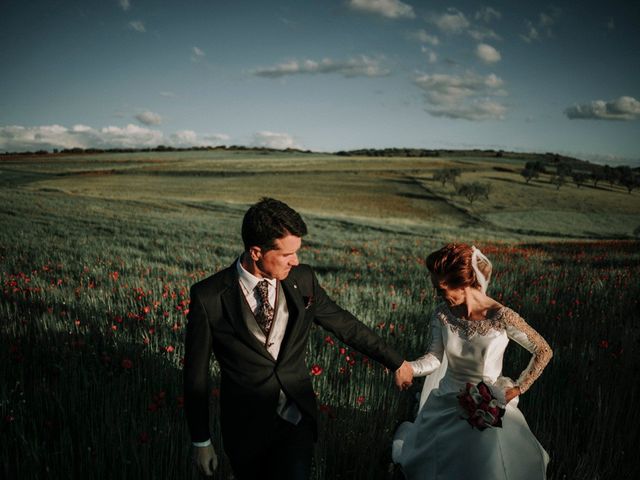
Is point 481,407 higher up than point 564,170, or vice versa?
point 564,170

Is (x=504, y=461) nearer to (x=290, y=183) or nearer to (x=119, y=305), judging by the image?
(x=119, y=305)

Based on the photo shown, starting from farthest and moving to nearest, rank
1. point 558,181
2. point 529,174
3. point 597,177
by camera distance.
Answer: point 597,177, point 529,174, point 558,181

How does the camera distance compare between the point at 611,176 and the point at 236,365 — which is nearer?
the point at 236,365

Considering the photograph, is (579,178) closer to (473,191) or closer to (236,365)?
(473,191)

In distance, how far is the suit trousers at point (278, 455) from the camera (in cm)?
226

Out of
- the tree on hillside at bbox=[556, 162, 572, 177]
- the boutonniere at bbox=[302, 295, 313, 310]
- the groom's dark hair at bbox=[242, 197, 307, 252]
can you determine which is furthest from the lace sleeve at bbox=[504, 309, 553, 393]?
the tree on hillside at bbox=[556, 162, 572, 177]

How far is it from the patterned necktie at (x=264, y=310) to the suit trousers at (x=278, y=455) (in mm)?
623

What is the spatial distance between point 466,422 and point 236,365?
164 cm

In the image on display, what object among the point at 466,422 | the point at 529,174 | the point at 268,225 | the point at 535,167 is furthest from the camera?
the point at 535,167

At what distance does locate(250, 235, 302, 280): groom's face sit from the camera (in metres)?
2.36

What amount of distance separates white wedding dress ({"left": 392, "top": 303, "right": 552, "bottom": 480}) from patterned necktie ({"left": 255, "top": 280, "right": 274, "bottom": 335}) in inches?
51.6

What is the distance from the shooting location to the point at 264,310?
94.8 inches

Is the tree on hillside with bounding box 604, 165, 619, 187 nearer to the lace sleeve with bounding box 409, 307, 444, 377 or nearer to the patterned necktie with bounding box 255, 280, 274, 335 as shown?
the lace sleeve with bounding box 409, 307, 444, 377

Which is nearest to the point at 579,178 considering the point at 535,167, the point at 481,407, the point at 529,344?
the point at 535,167
